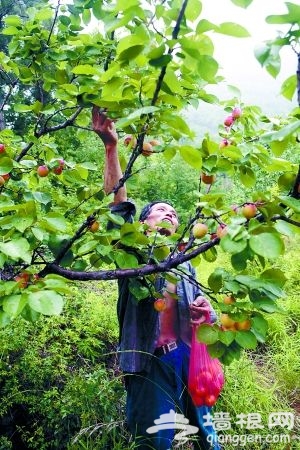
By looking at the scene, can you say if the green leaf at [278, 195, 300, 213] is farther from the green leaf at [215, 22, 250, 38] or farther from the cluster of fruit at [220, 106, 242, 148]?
the cluster of fruit at [220, 106, 242, 148]

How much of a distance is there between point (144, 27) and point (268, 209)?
0.50 metres

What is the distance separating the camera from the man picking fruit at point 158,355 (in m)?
1.81

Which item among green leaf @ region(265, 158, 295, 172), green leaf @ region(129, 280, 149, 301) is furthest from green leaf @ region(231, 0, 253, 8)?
green leaf @ region(129, 280, 149, 301)

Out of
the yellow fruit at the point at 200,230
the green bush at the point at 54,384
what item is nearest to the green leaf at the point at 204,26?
the yellow fruit at the point at 200,230

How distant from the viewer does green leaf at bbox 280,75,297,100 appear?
0.87 metres

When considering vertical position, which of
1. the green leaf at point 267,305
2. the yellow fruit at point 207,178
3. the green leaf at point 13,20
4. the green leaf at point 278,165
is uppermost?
the green leaf at point 13,20

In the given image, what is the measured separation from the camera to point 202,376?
5.85 feet

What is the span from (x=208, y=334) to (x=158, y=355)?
0.79 m

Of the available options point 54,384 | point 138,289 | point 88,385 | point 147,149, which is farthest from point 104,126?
point 54,384

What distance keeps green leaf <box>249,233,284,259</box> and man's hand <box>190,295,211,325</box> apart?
3.14ft

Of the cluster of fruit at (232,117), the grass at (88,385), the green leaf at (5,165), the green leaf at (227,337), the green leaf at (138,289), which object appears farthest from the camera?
the grass at (88,385)

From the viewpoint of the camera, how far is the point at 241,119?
1.40 meters

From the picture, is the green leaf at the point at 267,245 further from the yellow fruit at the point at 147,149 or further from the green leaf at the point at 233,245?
the yellow fruit at the point at 147,149

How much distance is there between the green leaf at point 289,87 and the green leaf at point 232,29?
148mm
